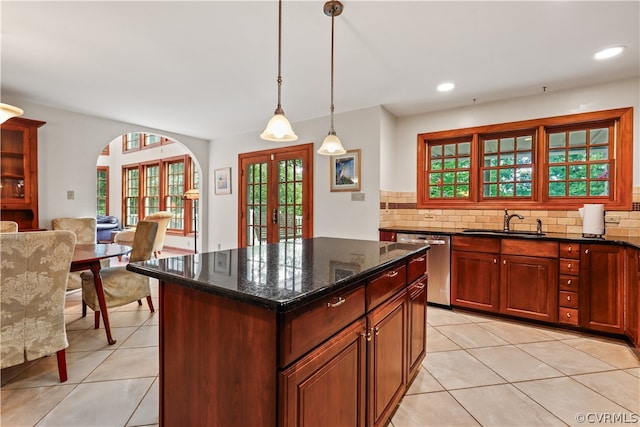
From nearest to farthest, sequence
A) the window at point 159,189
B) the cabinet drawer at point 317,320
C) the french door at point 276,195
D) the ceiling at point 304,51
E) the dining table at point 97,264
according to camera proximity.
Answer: the cabinet drawer at point 317,320
the ceiling at point 304,51
the dining table at point 97,264
the french door at point 276,195
the window at point 159,189

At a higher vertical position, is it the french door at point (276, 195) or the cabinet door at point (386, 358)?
the french door at point (276, 195)

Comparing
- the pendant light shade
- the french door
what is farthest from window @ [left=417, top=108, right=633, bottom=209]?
the pendant light shade

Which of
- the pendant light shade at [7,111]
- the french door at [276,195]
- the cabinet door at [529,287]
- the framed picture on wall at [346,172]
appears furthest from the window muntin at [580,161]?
the pendant light shade at [7,111]

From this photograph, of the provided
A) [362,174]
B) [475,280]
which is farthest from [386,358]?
[362,174]

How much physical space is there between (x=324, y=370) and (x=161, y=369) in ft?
2.41

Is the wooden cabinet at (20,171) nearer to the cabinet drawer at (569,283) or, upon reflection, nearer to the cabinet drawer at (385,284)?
the cabinet drawer at (385,284)

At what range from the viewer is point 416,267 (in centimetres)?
192

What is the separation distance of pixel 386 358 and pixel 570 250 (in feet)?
7.60

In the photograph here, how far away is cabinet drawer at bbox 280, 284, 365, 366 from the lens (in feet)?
3.02

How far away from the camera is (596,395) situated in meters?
1.84

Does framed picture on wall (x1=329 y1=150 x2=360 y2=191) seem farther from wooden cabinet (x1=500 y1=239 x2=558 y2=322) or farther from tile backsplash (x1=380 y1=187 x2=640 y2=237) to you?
wooden cabinet (x1=500 y1=239 x2=558 y2=322)

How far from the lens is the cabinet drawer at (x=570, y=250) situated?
2.69m

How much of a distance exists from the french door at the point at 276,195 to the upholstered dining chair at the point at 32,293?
2.94m

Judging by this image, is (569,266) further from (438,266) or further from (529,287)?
(438,266)
